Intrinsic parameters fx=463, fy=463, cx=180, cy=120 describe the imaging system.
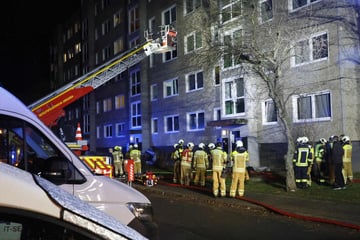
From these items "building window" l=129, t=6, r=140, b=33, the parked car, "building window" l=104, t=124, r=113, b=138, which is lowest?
the parked car

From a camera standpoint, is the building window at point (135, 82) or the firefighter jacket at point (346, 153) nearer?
the firefighter jacket at point (346, 153)

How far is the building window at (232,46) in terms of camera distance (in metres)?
15.0

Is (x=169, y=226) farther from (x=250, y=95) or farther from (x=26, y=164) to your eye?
(x=250, y=95)

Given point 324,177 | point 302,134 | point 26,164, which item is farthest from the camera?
point 302,134

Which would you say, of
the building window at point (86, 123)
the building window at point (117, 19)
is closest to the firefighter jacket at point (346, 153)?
the building window at point (117, 19)

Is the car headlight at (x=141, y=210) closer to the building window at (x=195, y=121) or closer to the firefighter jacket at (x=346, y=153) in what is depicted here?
the firefighter jacket at (x=346, y=153)

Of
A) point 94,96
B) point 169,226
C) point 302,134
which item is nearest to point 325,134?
point 302,134

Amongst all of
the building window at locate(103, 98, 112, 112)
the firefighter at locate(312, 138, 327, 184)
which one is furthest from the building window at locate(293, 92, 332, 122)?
the building window at locate(103, 98, 112, 112)

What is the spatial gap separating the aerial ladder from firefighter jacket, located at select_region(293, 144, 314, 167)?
6705mm

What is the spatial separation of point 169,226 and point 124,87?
33.3 meters

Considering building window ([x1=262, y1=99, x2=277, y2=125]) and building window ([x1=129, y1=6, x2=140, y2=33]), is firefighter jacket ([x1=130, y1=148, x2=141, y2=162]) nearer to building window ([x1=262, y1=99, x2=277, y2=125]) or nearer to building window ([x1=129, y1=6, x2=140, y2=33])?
building window ([x1=262, y1=99, x2=277, y2=125])

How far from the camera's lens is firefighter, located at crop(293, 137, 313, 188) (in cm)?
1502

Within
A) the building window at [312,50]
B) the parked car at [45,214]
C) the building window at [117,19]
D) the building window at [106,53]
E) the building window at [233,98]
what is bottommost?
the parked car at [45,214]

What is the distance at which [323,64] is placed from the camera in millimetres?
20984
